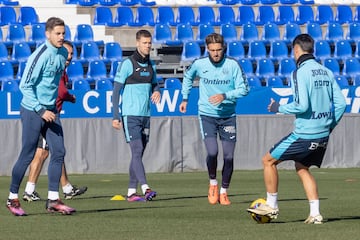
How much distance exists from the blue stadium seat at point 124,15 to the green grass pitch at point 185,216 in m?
11.9

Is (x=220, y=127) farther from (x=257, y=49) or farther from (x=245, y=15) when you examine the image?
(x=245, y=15)

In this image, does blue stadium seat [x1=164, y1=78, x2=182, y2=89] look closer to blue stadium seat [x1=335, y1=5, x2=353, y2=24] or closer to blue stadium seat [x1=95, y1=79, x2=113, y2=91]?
blue stadium seat [x1=95, y1=79, x2=113, y2=91]

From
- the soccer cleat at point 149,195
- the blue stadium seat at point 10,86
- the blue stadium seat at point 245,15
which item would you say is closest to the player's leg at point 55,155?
the soccer cleat at point 149,195

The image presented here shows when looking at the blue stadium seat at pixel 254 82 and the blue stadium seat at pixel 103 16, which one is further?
the blue stadium seat at pixel 103 16

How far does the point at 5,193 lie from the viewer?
15.0 metres

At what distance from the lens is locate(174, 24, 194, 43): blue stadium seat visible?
90.4ft

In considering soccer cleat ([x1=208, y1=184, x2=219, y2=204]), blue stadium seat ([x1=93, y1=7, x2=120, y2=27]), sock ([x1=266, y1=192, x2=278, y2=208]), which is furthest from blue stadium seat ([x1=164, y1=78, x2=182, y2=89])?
sock ([x1=266, y1=192, x2=278, y2=208])

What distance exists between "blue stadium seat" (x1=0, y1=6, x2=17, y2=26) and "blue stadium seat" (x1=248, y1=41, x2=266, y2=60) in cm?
605

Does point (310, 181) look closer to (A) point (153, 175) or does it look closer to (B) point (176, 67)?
(A) point (153, 175)

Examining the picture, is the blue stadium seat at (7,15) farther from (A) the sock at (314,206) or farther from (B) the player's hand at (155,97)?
(A) the sock at (314,206)

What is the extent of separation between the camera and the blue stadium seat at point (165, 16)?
28597 millimetres

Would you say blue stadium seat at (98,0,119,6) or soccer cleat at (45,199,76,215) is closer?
soccer cleat at (45,199,76,215)

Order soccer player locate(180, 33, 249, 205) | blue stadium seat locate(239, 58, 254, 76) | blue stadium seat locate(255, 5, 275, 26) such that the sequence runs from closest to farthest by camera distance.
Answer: soccer player locate(180, 33, 249, 205), blue stadium seat locate(239, 58, 254, 76), blue stadium seat locate(255, 5, 275, 26)

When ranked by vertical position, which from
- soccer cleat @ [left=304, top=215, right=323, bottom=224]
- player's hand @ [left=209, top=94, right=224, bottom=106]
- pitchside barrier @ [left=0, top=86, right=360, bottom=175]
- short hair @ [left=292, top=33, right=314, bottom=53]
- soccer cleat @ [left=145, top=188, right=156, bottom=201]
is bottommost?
pitchside barrier @ [left=0, top=86, right=360, bottom=175]
